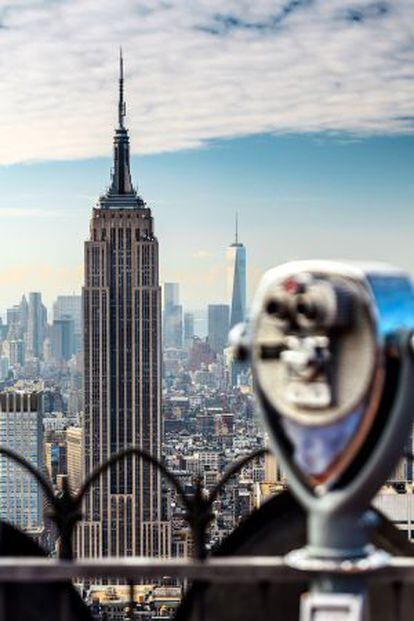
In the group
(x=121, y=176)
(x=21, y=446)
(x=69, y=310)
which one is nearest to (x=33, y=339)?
(x=69, y=310)

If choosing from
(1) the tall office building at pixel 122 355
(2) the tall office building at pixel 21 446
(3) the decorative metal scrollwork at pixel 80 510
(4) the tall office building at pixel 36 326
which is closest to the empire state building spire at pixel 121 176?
(1) the tall office building at pixel 122 355

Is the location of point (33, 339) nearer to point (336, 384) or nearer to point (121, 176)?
point (121, 176)

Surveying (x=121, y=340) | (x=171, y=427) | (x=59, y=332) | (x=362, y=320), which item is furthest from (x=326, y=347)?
(x=59, y=332)

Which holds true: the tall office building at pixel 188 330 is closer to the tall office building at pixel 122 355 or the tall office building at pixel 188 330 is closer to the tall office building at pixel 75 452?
the tall office building at pixel 122 355

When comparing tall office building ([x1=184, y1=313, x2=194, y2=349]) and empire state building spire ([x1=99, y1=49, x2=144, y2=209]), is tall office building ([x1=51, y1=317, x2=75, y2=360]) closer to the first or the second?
tall office building ([x1=184, y1=313, x2=194, y2=349])

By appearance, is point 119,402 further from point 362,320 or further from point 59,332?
point 362,320
